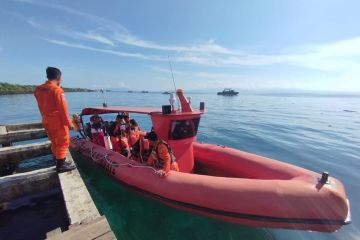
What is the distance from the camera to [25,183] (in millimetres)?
3584

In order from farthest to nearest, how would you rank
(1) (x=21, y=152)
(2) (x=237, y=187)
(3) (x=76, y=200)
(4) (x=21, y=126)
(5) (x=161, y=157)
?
1. (4) (x=21, y=126)
2. (1) (x=21, y=152)
3. (5) (x=161, y=157)
4. (2) (x=237, y=187)
5. (3) (x=76, y=200)

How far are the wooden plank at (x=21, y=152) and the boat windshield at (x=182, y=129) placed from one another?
11.1 feet

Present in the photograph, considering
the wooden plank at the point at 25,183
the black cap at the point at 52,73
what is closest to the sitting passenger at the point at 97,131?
the wooden plank at the point at 25,183

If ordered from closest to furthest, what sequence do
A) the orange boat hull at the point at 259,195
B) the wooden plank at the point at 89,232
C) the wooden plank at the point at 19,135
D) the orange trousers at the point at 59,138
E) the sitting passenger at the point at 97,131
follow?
1. the wooden plank at the point at 89,232
2. the orange boat hull at the point at 259,195
3. the orange trousers at the point at 59,138
4. the sitting passenger at the point at 97,131
5. the wooden plank at the point at 19,135

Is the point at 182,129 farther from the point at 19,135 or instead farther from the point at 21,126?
the point at 21,126

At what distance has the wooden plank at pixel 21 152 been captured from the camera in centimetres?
493

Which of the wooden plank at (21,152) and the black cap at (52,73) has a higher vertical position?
the black cap at (52,73)

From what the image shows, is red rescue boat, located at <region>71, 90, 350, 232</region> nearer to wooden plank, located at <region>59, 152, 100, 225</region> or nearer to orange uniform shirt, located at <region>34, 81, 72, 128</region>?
wooden plank, located at <region>59, 152, 100, 225</region>

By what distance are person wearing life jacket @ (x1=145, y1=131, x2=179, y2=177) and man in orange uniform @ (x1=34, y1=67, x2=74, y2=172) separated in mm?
1484

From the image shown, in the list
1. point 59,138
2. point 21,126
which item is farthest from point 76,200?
point 21,126

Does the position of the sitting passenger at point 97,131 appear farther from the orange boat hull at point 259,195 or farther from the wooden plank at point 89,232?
the wooden plank at point 89,232

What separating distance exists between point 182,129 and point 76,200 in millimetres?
2461

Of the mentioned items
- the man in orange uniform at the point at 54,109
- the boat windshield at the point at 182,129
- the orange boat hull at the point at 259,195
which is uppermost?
the man in orange uniform at the point at 54,109

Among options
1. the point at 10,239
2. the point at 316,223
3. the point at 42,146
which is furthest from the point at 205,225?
the point at 42,146
